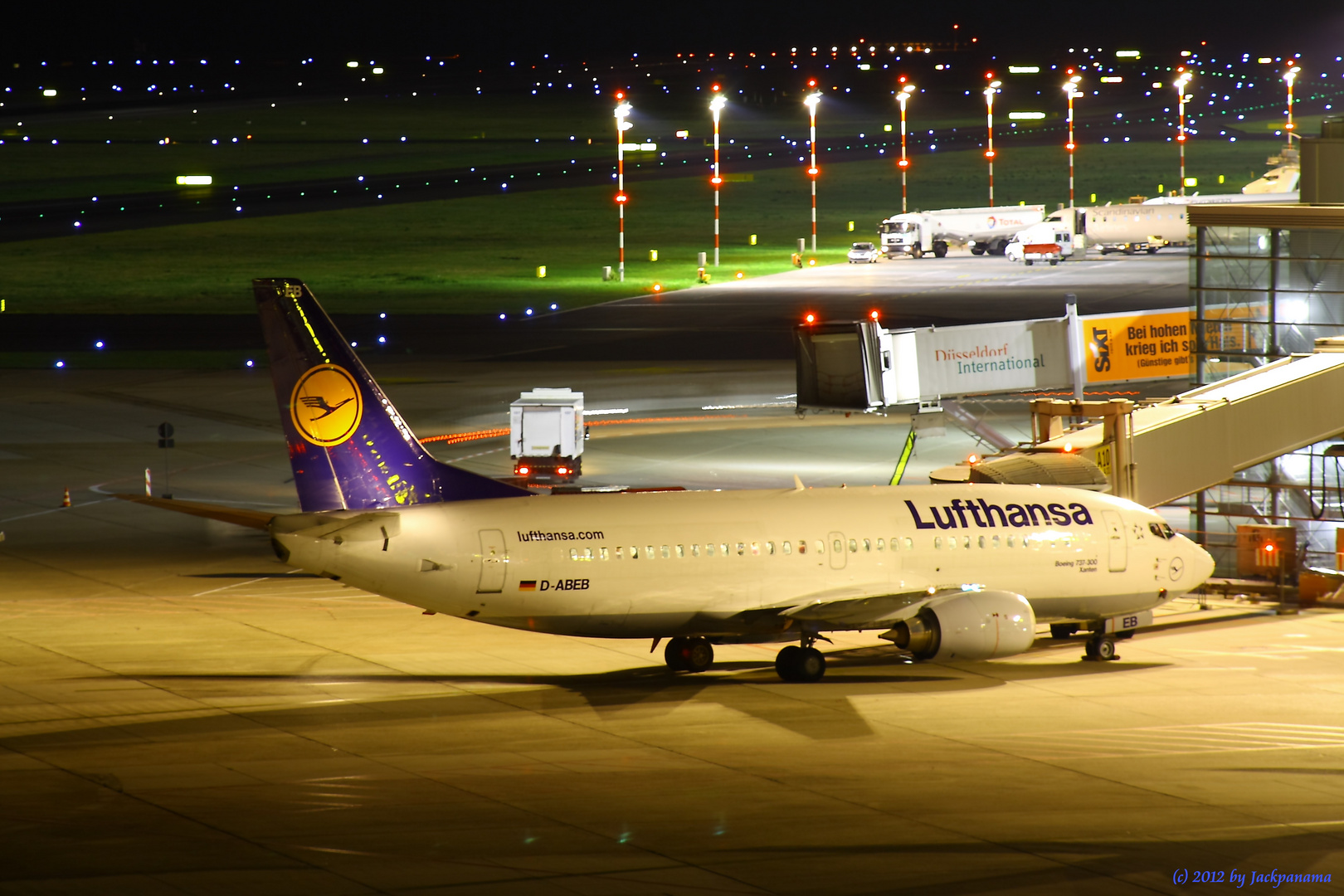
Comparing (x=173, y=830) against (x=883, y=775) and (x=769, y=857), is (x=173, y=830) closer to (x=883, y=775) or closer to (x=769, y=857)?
(x=769, y=857)

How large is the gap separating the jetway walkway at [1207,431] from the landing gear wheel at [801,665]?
10244 mm

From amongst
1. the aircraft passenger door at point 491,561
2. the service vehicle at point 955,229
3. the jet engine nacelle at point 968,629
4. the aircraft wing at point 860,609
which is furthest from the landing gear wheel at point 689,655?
the service vehicle at point 955,229

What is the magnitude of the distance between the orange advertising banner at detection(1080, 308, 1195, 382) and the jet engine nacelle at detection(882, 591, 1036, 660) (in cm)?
1665

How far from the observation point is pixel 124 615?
131ft

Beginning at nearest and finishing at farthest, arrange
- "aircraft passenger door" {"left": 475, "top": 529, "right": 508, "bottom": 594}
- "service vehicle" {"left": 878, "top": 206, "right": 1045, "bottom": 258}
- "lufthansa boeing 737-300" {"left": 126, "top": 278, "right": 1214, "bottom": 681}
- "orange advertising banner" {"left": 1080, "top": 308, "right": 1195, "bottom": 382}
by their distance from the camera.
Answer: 1. "lufthansa boeing 737-300" {"left": 126, "top": 278, "right": 1214, "bottom": 681}
2. "aircraft passenger door" {"left": 475, "top": 529, "right": 508, "bottom": 594}
3. "orange advertising banner" {"left": 1080, "top": 308, "right": 1195, "bottom": 382}
4. "service vehicle" {"left": 878, "top": 206, "right": 1045, "bottom": 258}

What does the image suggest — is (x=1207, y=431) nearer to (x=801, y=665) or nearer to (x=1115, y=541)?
(x=1115, y=541)

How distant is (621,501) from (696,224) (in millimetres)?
116377

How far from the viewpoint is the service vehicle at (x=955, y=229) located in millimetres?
133000

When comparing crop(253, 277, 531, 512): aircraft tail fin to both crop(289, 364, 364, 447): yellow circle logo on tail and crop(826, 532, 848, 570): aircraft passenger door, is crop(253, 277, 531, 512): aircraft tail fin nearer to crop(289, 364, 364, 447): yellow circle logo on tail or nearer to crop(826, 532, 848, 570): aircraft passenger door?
crop(289, 364, 364, 447): yellow circle logo on tail

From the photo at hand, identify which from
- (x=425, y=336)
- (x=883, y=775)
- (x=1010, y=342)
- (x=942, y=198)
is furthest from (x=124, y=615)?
(x=942, y=198)

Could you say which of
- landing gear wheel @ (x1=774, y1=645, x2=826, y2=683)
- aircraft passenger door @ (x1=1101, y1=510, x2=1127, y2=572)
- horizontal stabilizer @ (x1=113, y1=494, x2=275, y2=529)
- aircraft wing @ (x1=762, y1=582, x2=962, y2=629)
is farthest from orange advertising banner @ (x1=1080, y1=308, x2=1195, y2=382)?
horizontal stabilizer @ (x1=113, y1=494, x2=275, y2=529)

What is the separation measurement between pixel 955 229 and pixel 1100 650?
10094cm

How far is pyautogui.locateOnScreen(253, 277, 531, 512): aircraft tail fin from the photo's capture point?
32562 millimetres

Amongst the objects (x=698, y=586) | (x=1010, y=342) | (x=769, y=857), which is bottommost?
(x=769, y=857)
